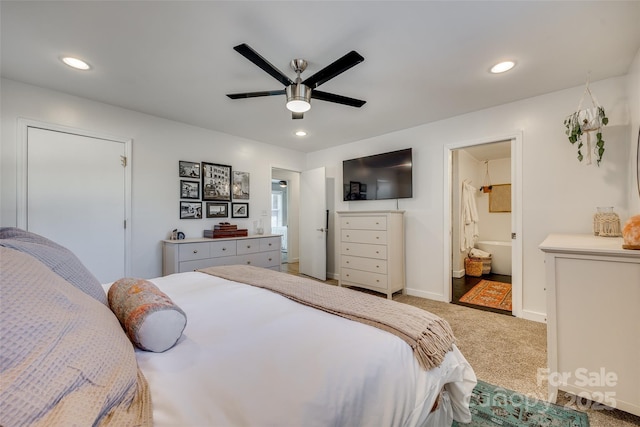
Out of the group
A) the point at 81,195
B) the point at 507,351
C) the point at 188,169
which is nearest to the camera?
the point at 507,351

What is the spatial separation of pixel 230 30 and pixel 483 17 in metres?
1.65

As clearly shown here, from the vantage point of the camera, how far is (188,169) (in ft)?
11.7

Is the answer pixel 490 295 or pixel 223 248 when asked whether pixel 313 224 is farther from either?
pixel 490 295

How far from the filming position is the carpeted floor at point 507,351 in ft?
5.32

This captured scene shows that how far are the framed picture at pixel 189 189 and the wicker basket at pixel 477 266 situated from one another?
4.80 meters

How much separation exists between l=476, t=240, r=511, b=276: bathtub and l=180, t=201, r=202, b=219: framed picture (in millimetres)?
5313

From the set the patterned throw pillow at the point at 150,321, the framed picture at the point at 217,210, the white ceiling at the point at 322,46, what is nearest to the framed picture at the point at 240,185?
the framed picture at the point at 217,210

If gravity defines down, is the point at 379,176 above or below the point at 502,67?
below

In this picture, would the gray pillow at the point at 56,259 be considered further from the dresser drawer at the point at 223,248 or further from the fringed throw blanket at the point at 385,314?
the dresser drawer at the point at 223,248

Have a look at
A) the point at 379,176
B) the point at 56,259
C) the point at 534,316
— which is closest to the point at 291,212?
the point at 379,176

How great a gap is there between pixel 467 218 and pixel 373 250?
2.43m

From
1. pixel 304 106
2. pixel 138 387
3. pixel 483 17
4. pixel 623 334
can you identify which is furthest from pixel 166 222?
pixel 623 334

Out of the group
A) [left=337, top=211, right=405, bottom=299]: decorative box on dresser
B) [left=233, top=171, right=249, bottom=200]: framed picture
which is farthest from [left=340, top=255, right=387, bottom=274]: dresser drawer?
[left=233, top=171, right=249, bottom=200]: framed picture

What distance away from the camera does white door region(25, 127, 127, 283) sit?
2.54m
